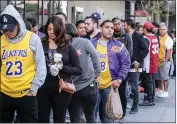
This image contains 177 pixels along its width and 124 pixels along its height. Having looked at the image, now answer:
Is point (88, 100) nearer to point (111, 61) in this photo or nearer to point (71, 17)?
point (111, 61)

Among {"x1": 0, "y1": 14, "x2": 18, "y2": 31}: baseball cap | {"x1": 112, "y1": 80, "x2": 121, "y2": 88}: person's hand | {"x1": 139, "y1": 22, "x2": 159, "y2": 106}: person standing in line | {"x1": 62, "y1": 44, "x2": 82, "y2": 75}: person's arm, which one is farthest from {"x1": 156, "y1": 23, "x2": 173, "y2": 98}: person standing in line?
{"x1": 0, "y1": 14, "x2": 18, "y2": 31}: baseball cap

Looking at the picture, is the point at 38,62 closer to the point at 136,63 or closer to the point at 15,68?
the point at 15,68

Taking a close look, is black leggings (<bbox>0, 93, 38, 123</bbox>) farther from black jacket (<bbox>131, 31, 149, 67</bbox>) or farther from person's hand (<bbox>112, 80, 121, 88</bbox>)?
black jacket (<bbox>131, 31, 149, 67</bbox>)

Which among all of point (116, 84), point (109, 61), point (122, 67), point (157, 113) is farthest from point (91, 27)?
point (157, 113)

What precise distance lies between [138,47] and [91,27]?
2.21 meters

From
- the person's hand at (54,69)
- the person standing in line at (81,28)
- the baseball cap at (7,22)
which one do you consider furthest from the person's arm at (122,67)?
the baseball cap at (7,22)

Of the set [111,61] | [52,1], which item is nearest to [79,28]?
[111,61]

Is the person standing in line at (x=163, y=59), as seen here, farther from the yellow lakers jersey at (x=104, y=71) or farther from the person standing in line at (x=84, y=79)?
the person standing in line at (x=84, y=79)

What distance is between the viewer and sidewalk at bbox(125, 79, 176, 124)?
8094 millimetres

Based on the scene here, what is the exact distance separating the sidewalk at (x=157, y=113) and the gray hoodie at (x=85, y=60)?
2295 mm

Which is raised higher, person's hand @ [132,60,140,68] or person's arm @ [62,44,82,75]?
person's arm @ [62,44,82,75]

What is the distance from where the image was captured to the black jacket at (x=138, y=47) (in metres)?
8.68

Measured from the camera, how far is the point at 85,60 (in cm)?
580

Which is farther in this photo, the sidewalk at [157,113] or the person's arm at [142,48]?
the person's arm at [142,48]
